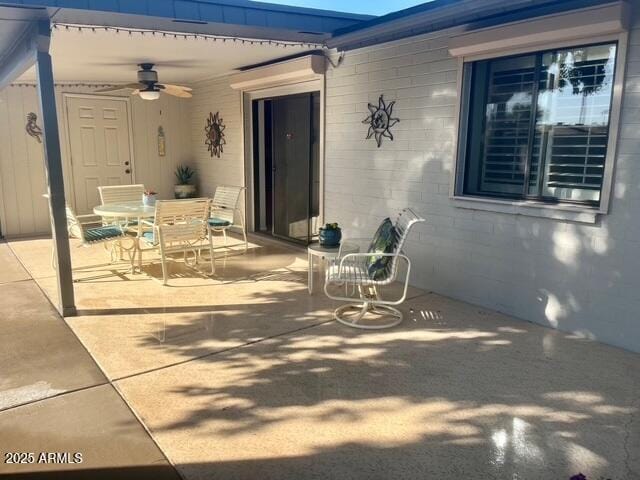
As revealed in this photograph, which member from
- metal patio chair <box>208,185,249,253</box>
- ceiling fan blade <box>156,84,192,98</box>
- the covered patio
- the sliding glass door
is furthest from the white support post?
the sliding glass door

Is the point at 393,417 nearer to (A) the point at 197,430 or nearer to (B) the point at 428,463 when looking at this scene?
(B) the point at 428,463

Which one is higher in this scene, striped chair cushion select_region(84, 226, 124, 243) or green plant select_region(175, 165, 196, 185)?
green plant select_region(175, 165, 196, 185)

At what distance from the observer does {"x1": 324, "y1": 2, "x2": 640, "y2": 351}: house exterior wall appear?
3357 millimetres

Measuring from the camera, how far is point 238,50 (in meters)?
5.54

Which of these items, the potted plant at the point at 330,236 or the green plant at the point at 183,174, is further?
the green plant at the point at 183,174

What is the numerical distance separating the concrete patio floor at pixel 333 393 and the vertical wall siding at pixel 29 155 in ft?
12.3

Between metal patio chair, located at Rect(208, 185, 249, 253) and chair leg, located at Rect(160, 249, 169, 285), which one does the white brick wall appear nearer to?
metal patio chair, located at Rect(208, 185, 249, 253)

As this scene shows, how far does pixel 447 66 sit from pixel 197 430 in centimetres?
352

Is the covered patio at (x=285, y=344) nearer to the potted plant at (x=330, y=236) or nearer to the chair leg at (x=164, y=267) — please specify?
the chair leg at (x=164, y=267)

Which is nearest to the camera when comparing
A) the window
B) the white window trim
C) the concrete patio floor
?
the concrete patio floor

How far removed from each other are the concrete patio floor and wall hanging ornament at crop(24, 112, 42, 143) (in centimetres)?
410

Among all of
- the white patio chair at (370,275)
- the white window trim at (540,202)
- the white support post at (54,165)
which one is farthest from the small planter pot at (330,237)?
the white support post at (54,165)

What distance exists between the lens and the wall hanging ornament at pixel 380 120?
4.86 metres

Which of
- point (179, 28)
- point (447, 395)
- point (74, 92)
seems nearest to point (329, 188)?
point (179, 28)
